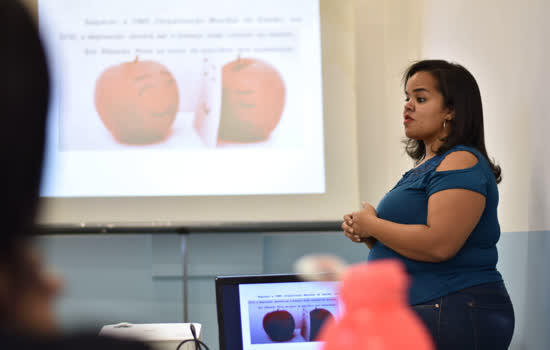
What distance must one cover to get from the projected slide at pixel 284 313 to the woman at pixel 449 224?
0.66 ft

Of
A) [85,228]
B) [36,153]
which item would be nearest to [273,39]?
[85,228]

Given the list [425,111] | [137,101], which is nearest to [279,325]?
[425,111]

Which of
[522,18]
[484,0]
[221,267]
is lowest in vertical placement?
[221,267]

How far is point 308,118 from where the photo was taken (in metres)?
2.86

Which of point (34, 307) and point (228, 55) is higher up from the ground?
point (228, 55)

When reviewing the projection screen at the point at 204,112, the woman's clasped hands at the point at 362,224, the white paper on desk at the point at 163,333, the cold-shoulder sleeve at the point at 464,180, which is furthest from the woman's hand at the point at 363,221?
the projection screen at the point at 204,112

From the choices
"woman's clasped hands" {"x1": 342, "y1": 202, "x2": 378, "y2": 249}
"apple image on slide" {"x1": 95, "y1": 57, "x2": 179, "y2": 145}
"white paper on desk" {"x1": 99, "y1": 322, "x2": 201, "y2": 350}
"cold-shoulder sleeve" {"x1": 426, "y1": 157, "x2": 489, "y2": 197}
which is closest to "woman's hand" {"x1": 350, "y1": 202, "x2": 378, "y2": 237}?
"woman's clasped hands" {"x1": 342, "y1": 202, "x2": 378, "y2": 249}

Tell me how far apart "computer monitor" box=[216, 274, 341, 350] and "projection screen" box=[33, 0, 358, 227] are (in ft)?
4.60

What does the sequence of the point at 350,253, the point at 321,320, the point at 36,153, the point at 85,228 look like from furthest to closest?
1. the point at 350,253
2. the point at 85,228
3. the point at 321,320
4. the point at 36,153

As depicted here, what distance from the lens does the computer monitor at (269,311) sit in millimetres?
1383

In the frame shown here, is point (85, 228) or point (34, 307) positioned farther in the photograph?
point (85, 228)

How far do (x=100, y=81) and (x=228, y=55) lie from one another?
0.67m

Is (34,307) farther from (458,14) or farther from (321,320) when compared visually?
(458,14)

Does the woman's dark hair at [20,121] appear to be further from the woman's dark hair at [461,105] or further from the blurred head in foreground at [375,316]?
the woman's dark hair at [461,105]
